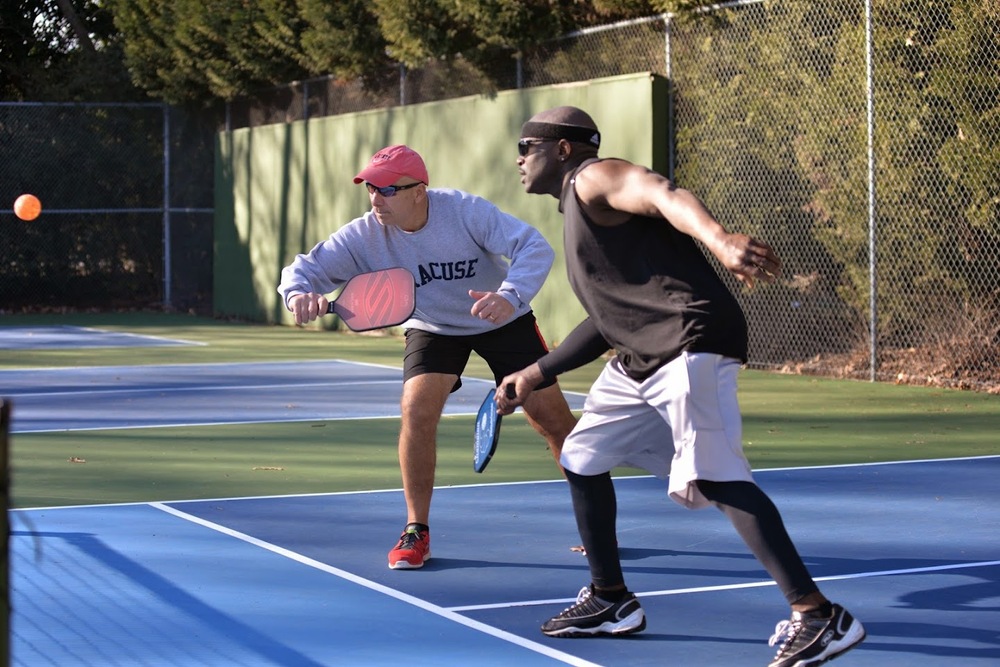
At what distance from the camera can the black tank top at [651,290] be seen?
4773 millimetres

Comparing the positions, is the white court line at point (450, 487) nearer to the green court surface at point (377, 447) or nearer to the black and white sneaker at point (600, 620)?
the green court surface at point (377, 447)

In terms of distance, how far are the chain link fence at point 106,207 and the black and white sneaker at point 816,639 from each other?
20.6m

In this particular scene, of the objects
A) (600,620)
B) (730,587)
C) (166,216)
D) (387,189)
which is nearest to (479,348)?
(387,189)

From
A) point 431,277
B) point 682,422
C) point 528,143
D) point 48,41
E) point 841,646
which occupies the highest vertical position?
point 48,41

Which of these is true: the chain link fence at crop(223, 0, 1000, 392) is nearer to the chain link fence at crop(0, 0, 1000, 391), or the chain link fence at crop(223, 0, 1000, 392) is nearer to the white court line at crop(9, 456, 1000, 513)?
the chain link fence at crop(0, 0, 1000, 391)

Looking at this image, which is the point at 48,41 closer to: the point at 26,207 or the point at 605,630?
the point at 26,207

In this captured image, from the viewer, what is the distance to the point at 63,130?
79.6 ft

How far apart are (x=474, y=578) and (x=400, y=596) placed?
0.42 meters

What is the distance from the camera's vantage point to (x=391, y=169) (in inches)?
251

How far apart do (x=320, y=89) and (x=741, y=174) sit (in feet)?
30.9

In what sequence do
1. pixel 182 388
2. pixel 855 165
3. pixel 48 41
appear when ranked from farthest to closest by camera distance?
pixel 48 41 → pixel 182 388 → pixel 855 165

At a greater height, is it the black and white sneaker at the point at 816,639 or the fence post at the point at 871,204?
the fence post at the point at 871,204

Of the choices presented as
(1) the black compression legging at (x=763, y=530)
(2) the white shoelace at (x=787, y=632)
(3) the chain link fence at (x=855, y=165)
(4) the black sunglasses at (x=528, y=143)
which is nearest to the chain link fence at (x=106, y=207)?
(3) the chain link fence at (x=855, y=165)

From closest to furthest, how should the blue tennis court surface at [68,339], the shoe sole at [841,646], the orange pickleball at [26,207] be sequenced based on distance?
the shoe sole at [841,646] < the blue tennis court surface at [68,339] < the orange pickleball at [26,207]
